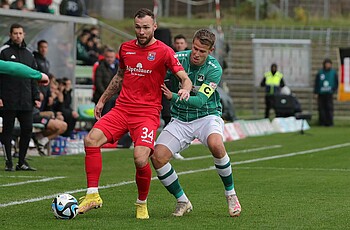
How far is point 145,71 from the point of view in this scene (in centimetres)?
1080

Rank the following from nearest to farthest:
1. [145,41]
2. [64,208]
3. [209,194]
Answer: [64,208] → [145,41] → [209,194]

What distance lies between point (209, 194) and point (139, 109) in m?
2.52

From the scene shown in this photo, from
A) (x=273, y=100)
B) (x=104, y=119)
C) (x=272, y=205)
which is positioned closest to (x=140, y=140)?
(x=104, y=119)

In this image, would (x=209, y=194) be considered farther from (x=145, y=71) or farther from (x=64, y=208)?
(x=64, y=208)

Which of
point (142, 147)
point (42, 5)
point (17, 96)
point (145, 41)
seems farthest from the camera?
point (42, 5)

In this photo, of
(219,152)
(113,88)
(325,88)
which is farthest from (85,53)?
(219,152)

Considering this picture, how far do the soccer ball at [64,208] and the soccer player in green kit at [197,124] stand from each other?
37.1 inches

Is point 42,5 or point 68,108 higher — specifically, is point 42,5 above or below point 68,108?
above

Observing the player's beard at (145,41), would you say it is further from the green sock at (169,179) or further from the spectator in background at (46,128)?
the spectator in background at (46,128)

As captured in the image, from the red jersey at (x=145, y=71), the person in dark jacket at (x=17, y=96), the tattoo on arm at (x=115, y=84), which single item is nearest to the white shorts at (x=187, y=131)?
the red jersey at (x=145, y=71)

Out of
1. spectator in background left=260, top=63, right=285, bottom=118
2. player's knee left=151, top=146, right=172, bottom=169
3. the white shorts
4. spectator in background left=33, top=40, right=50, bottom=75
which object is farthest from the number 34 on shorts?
spectator in background left=260, top=63, right=285, bottom=118

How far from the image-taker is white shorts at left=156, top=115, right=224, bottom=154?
11.0m

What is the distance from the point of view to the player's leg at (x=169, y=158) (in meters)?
10.9

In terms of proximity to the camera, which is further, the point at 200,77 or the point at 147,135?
the point at 200,77
